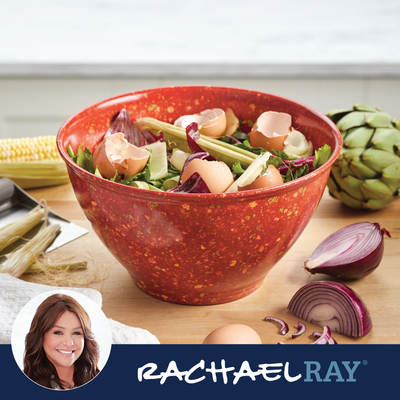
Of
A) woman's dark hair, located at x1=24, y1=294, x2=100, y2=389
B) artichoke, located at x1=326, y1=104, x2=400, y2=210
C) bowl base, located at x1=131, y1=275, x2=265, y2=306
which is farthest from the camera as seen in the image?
artichoke, located at x1=326, y1=104, x2=400, y2=210

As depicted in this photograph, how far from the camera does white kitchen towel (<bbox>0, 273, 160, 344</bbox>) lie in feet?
2.00

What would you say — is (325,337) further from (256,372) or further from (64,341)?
(64,341)

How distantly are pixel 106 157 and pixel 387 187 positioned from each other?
1.78ft

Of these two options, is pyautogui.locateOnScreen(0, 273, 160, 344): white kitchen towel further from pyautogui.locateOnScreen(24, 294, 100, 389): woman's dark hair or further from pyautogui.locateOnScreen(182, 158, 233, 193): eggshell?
pyautogui.locateOnScreen(182, 158, 233, 193): eggshell

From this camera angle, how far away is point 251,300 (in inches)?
29.5

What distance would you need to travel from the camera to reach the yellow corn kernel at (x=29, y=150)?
43.6 inches

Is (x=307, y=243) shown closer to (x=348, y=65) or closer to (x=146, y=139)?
(x=146, y=139)

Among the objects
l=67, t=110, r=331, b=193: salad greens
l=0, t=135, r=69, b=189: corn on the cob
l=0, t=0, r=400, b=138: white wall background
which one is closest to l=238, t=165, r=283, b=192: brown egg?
l=67, t=110, r=331, b=193: salad greens

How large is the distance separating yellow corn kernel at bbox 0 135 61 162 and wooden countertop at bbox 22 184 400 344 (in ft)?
0.84

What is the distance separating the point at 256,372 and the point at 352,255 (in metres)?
0.31

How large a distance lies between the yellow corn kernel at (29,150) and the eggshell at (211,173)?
54cm
